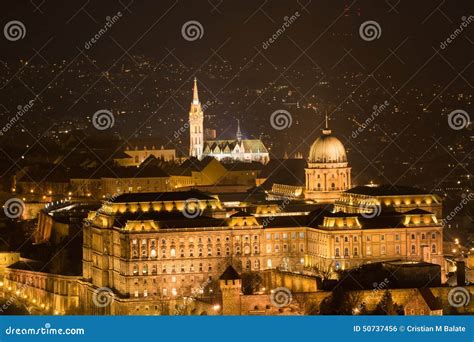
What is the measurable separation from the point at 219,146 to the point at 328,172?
24.9 metres

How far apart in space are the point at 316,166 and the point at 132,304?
16276 mm

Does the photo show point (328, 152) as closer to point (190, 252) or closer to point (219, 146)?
point (190, 252)

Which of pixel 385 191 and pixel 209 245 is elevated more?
pixel 385 191

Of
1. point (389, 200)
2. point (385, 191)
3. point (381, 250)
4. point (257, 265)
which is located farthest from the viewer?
point (385, 191)

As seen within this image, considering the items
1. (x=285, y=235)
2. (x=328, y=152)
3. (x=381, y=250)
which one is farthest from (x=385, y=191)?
(x=381, y=250)

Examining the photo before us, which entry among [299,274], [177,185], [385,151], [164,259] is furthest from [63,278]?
[385,151]

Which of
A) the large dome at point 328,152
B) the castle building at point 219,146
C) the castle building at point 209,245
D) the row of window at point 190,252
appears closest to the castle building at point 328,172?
the large dome at point 328,152

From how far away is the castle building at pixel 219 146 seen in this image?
89688 mm

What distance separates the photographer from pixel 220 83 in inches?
3829

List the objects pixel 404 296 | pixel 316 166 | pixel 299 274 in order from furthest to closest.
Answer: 1. pixel 316 166
2. pixel 299 274
3. pixel 404 296

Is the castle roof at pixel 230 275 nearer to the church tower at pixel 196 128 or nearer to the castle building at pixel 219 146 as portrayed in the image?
the castle building at pixel 219 146

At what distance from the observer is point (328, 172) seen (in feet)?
217

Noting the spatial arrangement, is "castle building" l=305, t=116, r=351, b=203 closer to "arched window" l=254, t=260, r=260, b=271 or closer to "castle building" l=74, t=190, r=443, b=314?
"castle building" l=74, t=190, r=443, b=314

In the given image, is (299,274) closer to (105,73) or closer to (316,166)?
A: (316,166)
